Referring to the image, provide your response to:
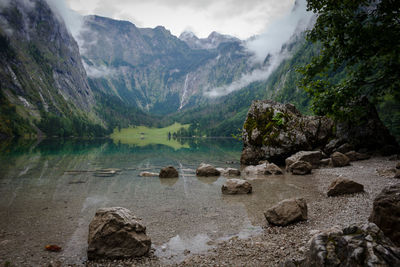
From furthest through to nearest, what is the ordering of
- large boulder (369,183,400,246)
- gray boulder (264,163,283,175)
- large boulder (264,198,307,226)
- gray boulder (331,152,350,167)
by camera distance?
gray boulder (331,152,350,167) < gray boulder (264,163,283,175) < large boulder (264,198,307,226) < large boulder (369,183,400,246)

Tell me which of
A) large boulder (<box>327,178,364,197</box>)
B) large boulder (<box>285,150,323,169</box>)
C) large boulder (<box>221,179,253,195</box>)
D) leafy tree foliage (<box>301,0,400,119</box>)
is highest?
leafy tree foliage (<box>301,0,400,119</box>)

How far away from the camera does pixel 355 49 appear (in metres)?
13.1

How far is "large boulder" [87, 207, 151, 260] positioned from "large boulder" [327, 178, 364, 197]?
11.6 meters

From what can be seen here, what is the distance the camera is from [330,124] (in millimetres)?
32219

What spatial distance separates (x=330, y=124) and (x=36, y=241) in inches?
1351

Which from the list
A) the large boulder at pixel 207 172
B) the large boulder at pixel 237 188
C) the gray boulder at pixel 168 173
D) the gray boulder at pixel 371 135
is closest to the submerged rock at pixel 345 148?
the gray boulder at pixel 371 135

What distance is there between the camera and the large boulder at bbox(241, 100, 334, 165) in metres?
31.5

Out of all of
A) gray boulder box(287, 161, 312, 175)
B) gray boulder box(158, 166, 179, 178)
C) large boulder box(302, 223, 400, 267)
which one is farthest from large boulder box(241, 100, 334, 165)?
large boulder box(302, 223, 400, 267)

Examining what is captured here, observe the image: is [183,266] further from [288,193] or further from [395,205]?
[288,193]

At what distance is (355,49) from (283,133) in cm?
1956

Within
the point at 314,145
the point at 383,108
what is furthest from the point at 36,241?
the point at 383,108

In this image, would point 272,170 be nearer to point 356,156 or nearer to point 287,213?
point 356,156

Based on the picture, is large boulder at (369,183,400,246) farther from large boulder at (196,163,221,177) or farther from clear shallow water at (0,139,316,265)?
large boulder at (196,163,221,177)

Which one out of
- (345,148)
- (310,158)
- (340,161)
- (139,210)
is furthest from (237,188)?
(345,148)
